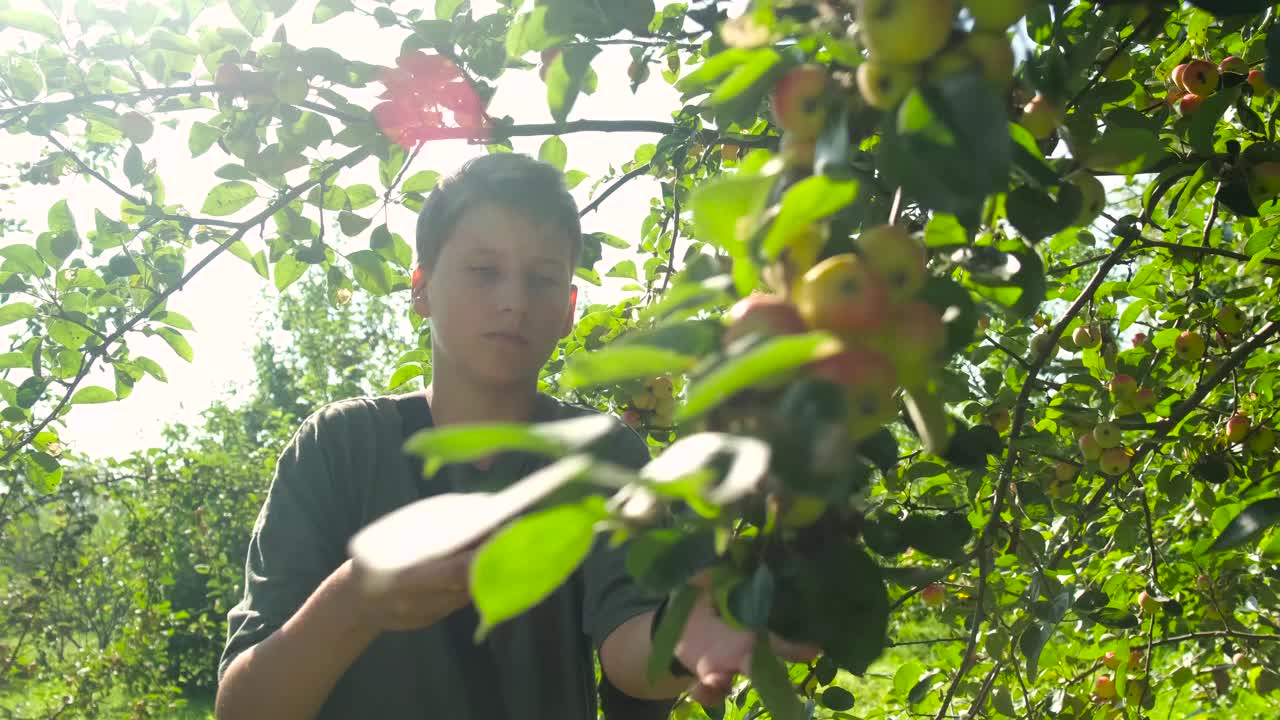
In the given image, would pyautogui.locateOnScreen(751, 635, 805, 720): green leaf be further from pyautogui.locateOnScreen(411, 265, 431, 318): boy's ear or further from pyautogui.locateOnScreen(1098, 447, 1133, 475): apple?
pyautogui.locateOnScreen(1098, 447, 1133, 475): apple

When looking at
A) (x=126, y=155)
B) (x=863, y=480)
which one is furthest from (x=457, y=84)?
(x=863, y=480)

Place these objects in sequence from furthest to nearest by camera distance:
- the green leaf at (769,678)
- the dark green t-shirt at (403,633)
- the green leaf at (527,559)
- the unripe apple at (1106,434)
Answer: the unripe apple at (1106,434), the dark green t-shirt at (403,633), the green leaf at (769,678), the green leaf at (527,559)

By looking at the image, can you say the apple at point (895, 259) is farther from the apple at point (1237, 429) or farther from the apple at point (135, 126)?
the apple at point (135, 126)

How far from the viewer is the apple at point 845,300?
480mm

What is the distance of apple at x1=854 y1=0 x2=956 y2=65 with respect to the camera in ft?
1.66

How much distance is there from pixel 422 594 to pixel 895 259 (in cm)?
48

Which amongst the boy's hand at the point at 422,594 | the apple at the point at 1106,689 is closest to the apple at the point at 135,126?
the boy's hand at the point at 422,594

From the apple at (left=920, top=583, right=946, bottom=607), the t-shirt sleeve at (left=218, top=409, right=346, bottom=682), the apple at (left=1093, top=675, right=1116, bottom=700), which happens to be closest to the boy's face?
the t-shirt sleeve at (left=218, top=409, right=346, bottom=682)

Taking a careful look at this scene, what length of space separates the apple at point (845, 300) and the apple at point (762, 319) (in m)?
0.01

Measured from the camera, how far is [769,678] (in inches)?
23.3

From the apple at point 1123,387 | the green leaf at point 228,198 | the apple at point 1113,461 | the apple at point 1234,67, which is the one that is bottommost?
the apple at point 1113,461

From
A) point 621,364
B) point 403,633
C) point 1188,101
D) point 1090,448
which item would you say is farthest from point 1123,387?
point 621,364

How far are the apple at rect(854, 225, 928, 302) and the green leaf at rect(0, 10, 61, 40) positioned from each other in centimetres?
172

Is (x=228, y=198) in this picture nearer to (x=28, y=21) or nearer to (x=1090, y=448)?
(x=28, y=21)
